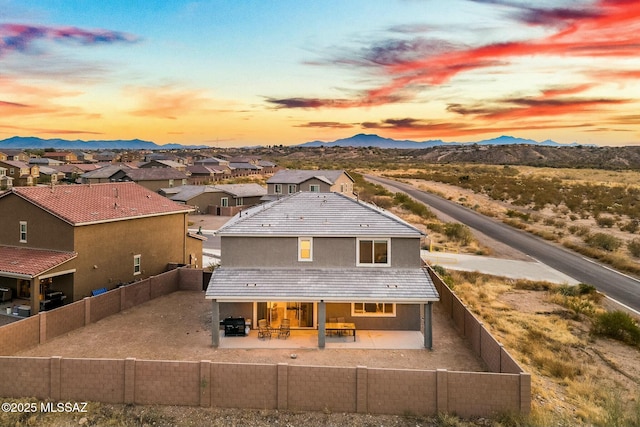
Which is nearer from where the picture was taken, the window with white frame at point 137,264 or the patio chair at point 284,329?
the patio chair at point 284,329

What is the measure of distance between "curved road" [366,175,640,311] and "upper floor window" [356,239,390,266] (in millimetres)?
15266

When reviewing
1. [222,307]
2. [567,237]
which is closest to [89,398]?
[222,307]

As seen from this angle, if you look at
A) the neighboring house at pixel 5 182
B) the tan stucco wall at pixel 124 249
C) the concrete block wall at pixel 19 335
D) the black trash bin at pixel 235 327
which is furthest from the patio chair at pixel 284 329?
the neighboring house at pixel 5 182

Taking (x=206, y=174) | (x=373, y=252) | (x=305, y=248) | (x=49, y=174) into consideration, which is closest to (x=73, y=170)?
(x=49, y=174)

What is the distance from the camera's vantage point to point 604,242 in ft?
132

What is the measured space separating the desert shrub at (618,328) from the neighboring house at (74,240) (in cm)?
2592

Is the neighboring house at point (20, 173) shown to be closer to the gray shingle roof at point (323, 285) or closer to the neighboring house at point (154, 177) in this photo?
the neighboring house at point (154, 177)

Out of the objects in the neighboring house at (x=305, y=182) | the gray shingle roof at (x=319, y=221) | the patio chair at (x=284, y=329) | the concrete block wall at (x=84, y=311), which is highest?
the neighboring house at (x=305, y=182)

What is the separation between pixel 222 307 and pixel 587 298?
68.5 ft

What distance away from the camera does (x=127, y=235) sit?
2733 cm

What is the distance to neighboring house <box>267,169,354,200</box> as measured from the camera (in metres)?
63.4

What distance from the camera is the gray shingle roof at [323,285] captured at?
1914 centimetres

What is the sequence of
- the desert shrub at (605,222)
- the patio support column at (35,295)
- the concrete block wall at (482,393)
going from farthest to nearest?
the desert shrub at (605,222), the patio support column at (35,295), the concrete block wall at (482,393)

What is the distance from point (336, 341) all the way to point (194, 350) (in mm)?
6079
